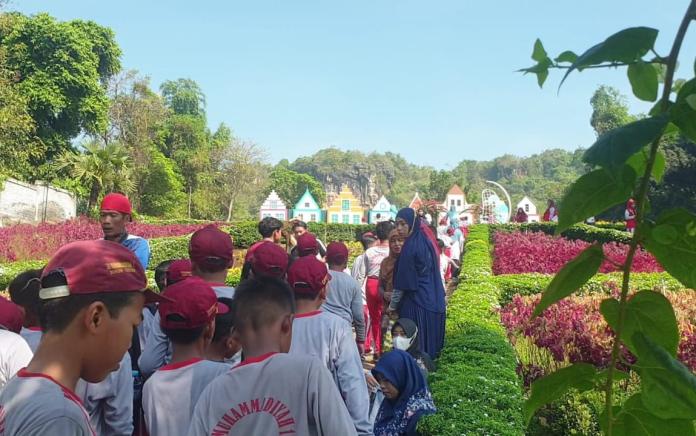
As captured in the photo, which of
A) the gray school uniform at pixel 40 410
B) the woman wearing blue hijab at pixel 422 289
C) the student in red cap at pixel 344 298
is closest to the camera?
the gray school uniform at pixel 40 410

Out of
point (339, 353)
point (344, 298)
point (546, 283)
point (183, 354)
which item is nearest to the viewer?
point (183, 354)

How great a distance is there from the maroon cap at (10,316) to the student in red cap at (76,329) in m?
1.76

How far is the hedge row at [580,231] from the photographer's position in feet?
53.6

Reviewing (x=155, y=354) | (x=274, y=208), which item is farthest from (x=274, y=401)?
(x=274, y=208)

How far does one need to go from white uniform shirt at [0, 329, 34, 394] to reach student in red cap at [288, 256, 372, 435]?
1.21 meters

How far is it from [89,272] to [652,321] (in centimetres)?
123

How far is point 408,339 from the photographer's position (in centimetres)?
498

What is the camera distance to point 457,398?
347 centimetres

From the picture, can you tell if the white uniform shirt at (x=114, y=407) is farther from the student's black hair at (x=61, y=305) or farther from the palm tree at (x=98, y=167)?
the palm tree at (x=98, y=167)

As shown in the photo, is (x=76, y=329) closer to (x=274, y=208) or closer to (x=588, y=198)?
(x=588, y=198)

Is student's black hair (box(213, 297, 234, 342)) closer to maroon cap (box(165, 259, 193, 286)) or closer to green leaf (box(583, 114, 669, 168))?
maroon cap (box(165, 259, 193, 286))

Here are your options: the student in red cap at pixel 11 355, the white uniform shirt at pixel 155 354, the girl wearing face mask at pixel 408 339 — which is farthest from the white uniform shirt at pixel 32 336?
the girl wearing face mask at pixel 408 339

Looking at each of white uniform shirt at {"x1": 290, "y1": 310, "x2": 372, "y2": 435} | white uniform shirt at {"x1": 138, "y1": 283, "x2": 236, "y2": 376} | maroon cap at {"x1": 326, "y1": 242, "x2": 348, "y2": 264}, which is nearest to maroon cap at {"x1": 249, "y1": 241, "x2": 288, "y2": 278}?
white uniform shirt at {"x1": 290, "y1": 310, "x2": 372, "y2": 435}

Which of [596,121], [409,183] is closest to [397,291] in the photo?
[596,121]
